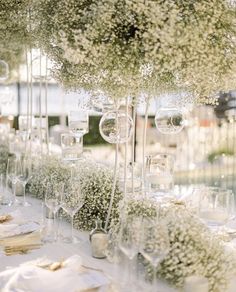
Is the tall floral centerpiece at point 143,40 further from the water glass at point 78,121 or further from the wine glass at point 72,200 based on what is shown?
the water glass at point 78,121

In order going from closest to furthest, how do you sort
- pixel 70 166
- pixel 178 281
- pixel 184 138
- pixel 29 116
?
pixel 178 281 < pixel 70 166 < pixel 29 116 < pixel 184 138

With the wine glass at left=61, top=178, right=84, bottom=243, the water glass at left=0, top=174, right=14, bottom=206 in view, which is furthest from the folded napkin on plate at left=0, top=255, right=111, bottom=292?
the water glass at left=0, top=174, right=14, bottom=206

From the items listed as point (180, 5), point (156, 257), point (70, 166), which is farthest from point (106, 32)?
point (70, 166)

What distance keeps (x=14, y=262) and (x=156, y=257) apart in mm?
651

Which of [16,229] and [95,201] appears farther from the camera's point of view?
[95,201]

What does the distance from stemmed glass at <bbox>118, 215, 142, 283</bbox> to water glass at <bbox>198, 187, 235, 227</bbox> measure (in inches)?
18.9

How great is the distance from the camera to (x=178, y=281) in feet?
5.05

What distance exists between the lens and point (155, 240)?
1.41 metres

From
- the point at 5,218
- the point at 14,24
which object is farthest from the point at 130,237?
the point at 14,24

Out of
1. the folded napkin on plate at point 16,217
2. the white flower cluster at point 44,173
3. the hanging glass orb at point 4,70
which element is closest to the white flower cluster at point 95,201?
the folded napkin on plate at point 16,217

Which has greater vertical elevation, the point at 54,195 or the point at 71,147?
the point at 71,147

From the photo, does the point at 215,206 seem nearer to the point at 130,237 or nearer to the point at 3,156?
the point at 130,237

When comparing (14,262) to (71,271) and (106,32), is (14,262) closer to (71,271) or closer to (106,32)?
(71,271)

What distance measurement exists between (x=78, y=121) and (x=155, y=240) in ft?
6.23
